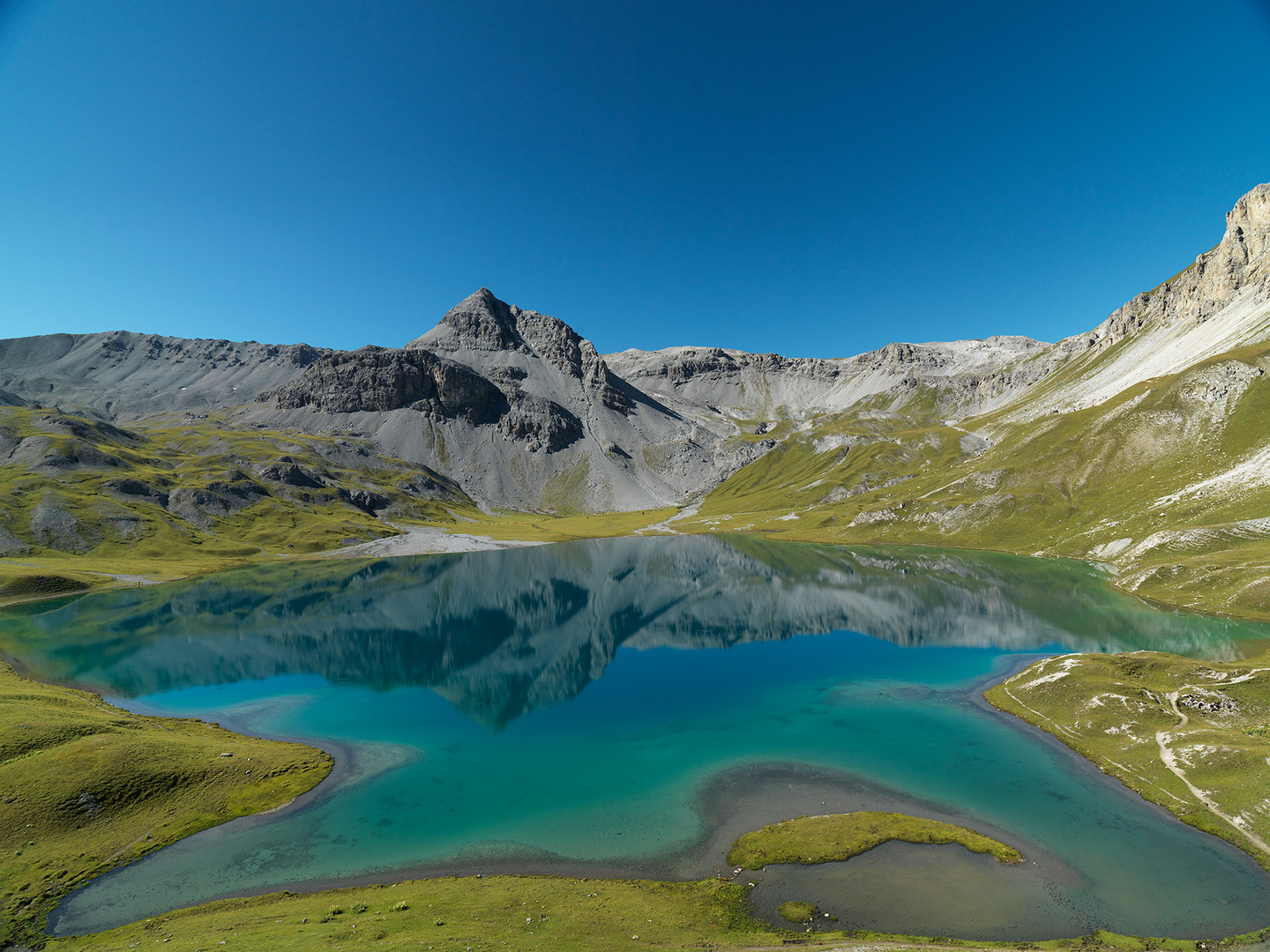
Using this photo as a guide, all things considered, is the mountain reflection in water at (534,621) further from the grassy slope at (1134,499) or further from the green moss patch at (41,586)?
the grassy slope at (1134,499)

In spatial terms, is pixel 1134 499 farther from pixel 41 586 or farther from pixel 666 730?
pixel 41 586

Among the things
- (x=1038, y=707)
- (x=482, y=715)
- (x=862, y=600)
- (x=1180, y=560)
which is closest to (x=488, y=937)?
(x=482, y=715)

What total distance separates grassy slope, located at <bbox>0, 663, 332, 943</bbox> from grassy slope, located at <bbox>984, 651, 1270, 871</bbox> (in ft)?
194

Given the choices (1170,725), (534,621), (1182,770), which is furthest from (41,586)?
(1170,725)

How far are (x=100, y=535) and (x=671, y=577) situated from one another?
165131 millimetres

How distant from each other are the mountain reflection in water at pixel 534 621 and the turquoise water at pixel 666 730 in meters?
0.68

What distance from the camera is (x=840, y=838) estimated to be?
3120 cm

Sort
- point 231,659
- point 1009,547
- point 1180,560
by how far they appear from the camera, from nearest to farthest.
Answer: point 231,659, point 1180,560, point 1009,547

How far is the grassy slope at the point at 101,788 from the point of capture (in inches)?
1129

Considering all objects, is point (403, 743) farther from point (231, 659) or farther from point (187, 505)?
point (187, 505)

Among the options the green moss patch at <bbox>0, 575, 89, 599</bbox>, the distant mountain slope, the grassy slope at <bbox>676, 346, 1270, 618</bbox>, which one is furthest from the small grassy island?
the green moss patch at <bbox>0, 575, 89, 599</bbox>

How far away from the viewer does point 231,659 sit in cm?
7762

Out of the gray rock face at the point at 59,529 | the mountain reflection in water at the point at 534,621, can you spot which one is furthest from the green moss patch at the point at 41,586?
the gray rock face at the point at 59,529

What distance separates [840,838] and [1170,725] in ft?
99.6
